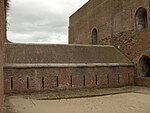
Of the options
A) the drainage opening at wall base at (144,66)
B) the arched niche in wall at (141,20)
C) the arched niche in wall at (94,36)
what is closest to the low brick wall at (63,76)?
the drainage opening at wall base at (144,66)

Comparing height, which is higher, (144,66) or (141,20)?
(141,20)

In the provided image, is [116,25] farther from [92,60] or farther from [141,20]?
[92,60]

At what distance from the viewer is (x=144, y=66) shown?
58.2 feet

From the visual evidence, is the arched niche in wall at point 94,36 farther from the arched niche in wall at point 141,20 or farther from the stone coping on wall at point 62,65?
the stone coping on wall at point 62,65

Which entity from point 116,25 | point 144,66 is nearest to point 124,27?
point 116,25

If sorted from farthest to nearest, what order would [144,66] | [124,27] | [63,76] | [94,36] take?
[94,36], [124,27], [144,66], [63,76]

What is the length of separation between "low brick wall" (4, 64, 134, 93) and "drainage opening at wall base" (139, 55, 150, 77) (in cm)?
80

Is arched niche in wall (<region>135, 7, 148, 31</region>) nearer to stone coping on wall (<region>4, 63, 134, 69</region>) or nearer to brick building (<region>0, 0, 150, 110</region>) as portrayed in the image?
brick building (<region>0, 0, 150, 110</region>)

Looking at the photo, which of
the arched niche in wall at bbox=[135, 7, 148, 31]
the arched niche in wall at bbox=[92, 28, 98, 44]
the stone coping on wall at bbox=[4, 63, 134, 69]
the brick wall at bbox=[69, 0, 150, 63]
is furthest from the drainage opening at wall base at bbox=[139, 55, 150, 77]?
the arched niche in wall at bbox=[92, 28, 98, 44]

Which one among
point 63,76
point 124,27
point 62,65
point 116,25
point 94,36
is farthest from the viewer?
point 94,36

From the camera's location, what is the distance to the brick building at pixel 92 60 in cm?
1394

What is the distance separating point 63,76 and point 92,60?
2859mm

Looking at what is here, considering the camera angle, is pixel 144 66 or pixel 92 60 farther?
pixel 144 66

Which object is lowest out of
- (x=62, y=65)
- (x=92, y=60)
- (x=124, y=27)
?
(x=62, y=65)
